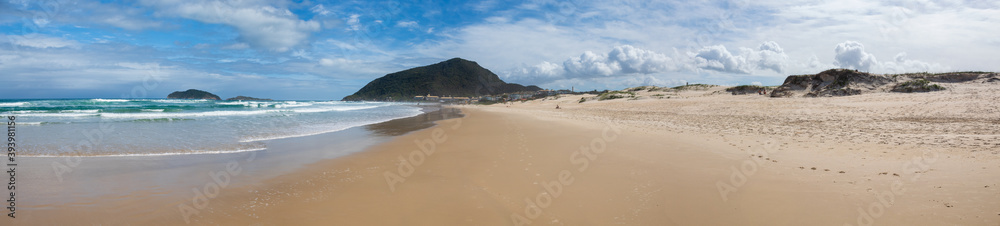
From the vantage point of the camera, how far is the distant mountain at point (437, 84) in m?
166

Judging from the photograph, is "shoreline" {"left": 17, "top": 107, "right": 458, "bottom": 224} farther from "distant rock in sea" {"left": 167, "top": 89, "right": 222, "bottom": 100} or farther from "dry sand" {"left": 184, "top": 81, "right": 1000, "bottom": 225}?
"distant rock in sea" {"left": 167, "top": 89, "right": 222, "bottom": 100}

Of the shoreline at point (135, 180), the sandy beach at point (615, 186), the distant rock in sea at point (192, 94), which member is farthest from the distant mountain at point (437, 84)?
the sandy beach at point (615, 186)

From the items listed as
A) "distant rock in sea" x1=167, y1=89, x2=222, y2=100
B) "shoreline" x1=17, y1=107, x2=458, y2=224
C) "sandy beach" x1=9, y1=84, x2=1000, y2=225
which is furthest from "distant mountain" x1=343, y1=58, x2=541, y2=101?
"sandy beach" x1=9, y1=84, x2=1000, y2=225

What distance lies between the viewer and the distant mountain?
16550 centimetres

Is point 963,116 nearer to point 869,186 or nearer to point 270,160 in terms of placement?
point 869,186

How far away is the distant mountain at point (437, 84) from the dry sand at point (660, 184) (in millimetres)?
153319

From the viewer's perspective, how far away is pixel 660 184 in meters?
5.53

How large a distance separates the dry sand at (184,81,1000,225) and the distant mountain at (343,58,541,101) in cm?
15332

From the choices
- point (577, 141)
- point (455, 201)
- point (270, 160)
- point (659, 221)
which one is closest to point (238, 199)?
point (455, 201)

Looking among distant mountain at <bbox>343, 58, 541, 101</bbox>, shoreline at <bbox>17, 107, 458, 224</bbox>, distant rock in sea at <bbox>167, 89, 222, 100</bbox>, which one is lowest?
shoreline at <bbox>17, 107, 458, 224</bbox>

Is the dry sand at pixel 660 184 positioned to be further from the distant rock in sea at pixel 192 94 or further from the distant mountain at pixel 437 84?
the distant rock in sea at pixel 192 94

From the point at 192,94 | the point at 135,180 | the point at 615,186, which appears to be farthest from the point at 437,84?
the point at 615,186

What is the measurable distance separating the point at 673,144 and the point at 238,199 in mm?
9071

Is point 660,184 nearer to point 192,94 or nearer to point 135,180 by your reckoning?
point 135,180
